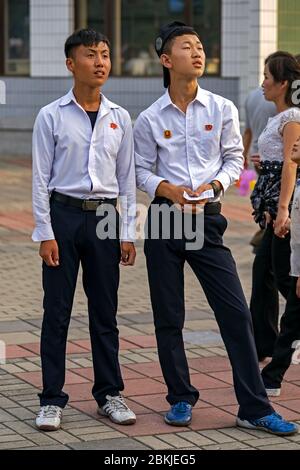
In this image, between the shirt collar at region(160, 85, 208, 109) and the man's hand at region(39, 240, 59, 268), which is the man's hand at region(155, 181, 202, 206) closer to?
the shirt collar at region(160, 85, 208, 109)

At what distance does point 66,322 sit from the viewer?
6191mm

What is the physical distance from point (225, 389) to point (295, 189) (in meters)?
1.20

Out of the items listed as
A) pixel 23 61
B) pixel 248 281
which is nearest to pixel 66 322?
pixel 248 281

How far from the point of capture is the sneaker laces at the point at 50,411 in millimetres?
6035

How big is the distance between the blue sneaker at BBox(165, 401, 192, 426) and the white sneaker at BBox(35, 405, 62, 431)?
0.55m

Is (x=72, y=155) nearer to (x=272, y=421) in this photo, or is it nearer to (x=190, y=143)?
(x=190, y=143)

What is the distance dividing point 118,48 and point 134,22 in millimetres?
504

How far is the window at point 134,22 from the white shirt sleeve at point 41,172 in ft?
45.1

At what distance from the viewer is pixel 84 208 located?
6086 mm

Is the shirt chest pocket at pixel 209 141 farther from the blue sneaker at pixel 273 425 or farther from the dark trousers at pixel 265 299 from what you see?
the blue sneaker at pixel 273 425

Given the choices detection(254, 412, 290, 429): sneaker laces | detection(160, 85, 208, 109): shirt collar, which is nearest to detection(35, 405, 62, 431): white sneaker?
detection(254, 412, 290, 429): sneaker laces

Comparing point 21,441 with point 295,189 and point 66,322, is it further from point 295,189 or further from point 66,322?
point 295,189

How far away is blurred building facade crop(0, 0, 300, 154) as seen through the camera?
1888 centimetres

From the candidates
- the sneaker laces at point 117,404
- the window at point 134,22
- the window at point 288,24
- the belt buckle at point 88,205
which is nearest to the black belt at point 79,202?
the belt buckle at point 88,205
